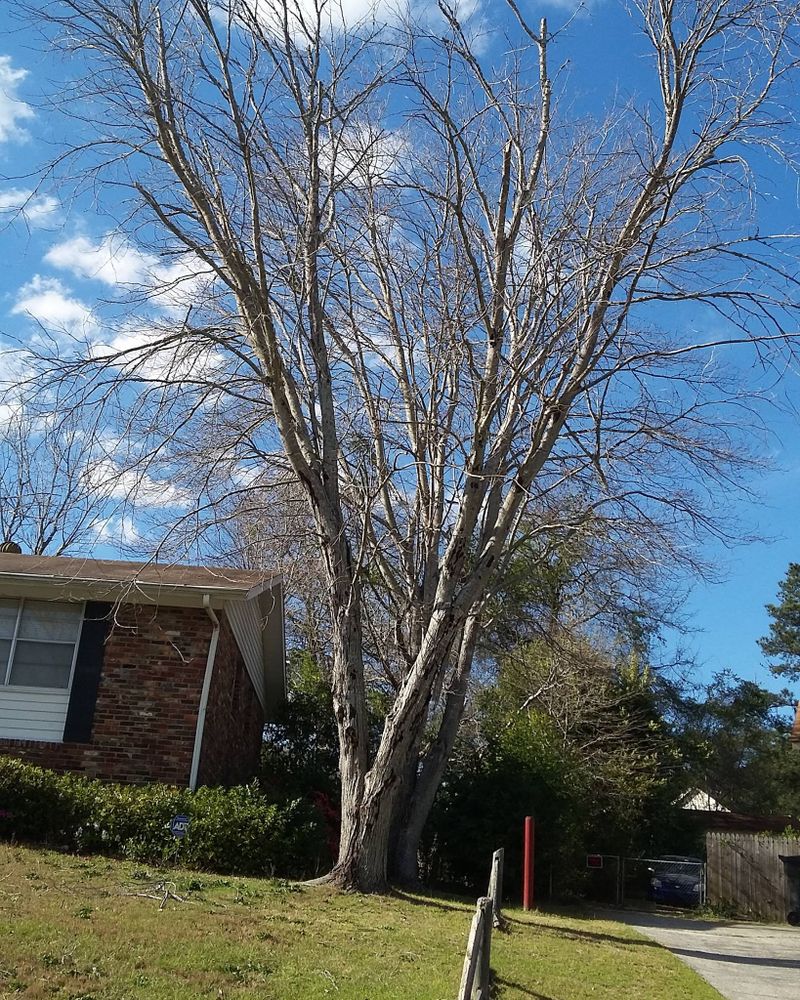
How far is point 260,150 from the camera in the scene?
12.6m

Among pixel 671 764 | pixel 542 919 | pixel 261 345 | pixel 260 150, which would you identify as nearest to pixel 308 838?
pixel 542 919

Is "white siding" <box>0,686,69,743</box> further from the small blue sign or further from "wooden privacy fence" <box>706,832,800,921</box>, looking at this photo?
"wooden privacy fence" <box>706,832,800,921</box>

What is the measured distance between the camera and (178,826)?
11797 mm

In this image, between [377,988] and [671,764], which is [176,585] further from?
[671,764]

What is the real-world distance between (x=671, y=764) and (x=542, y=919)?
13.3 metres

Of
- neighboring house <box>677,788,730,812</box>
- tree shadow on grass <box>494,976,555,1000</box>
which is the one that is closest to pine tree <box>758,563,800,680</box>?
neighboring house <box>677,788,730,812</box>

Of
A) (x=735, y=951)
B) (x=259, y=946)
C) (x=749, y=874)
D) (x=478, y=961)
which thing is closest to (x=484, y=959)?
(x=478, y=961)

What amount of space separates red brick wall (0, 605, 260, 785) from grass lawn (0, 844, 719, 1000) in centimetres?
264

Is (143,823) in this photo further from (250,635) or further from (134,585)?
(250,635)

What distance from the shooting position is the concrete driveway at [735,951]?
9.10m

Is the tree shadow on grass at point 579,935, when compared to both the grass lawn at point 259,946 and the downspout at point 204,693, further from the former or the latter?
the downspout at point 204,693

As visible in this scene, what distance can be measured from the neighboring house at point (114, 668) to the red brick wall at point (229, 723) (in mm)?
83

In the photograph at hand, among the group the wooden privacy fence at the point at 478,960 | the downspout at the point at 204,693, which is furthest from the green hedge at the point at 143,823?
the wooden privacy fence at the point at 478,960

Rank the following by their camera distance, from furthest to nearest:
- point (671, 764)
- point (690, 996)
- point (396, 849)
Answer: point (671, 764)
point (396, 849)
point (690, 996)
